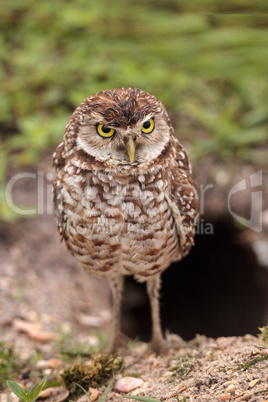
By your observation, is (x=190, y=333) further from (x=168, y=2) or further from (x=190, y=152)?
(x=168, y=2)

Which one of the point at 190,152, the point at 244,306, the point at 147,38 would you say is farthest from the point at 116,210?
the point at 147,38

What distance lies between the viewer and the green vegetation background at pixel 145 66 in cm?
470

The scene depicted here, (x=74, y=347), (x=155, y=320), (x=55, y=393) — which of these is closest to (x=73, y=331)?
(x=74, y=347)

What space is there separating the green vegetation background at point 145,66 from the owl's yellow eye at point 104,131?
211 cm

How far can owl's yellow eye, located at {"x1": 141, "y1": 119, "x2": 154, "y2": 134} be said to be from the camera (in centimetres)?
244

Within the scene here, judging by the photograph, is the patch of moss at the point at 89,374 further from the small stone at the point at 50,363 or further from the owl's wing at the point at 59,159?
the owl's wing at the point at 59,159

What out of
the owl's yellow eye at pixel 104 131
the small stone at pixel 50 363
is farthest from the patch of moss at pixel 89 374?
the owl's yellow eye at pixel 104 131

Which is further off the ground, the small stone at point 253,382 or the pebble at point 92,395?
the small stone at point 253,382

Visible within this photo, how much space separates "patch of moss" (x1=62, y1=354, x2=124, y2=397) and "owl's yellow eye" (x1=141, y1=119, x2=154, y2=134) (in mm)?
1141

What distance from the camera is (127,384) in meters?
2.62

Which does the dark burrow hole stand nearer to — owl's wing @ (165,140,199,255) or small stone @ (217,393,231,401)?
owl's wing @ (165,140,199,255)

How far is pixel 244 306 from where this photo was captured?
4617 millimetres

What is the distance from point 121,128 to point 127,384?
1188 millimetres

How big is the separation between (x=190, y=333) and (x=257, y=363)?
2.28 m
